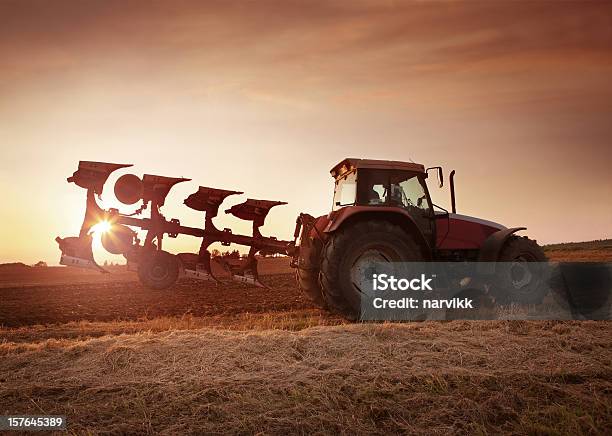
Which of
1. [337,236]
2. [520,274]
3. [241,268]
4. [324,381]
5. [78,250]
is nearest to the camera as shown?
[324,381]

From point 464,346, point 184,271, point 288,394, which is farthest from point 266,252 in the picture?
point 288,394

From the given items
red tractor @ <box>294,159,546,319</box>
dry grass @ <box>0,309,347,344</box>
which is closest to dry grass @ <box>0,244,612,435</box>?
red tractor @ <box>294,159,546,319</box>

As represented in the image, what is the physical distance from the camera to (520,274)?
1081 centimetres

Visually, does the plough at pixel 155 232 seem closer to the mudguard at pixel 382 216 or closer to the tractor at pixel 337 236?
the tractor at pixel 337 236

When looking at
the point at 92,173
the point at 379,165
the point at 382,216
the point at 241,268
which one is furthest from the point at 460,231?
the point at 92,173

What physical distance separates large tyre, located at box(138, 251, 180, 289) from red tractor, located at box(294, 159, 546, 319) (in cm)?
248

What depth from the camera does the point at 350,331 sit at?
7949 millimetres

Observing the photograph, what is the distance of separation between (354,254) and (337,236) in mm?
409

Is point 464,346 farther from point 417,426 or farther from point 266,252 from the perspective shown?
point 266,252

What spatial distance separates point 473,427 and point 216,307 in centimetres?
920

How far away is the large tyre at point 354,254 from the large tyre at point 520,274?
73.0 inches

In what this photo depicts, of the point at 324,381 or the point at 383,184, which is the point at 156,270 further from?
the point at 324,381

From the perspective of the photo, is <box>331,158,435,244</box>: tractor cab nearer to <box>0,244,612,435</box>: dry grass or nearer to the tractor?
the tractor

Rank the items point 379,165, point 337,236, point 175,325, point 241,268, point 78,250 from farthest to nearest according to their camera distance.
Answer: point 241,268, point 78,250, point 175,325, point 379,165, point 337,236
